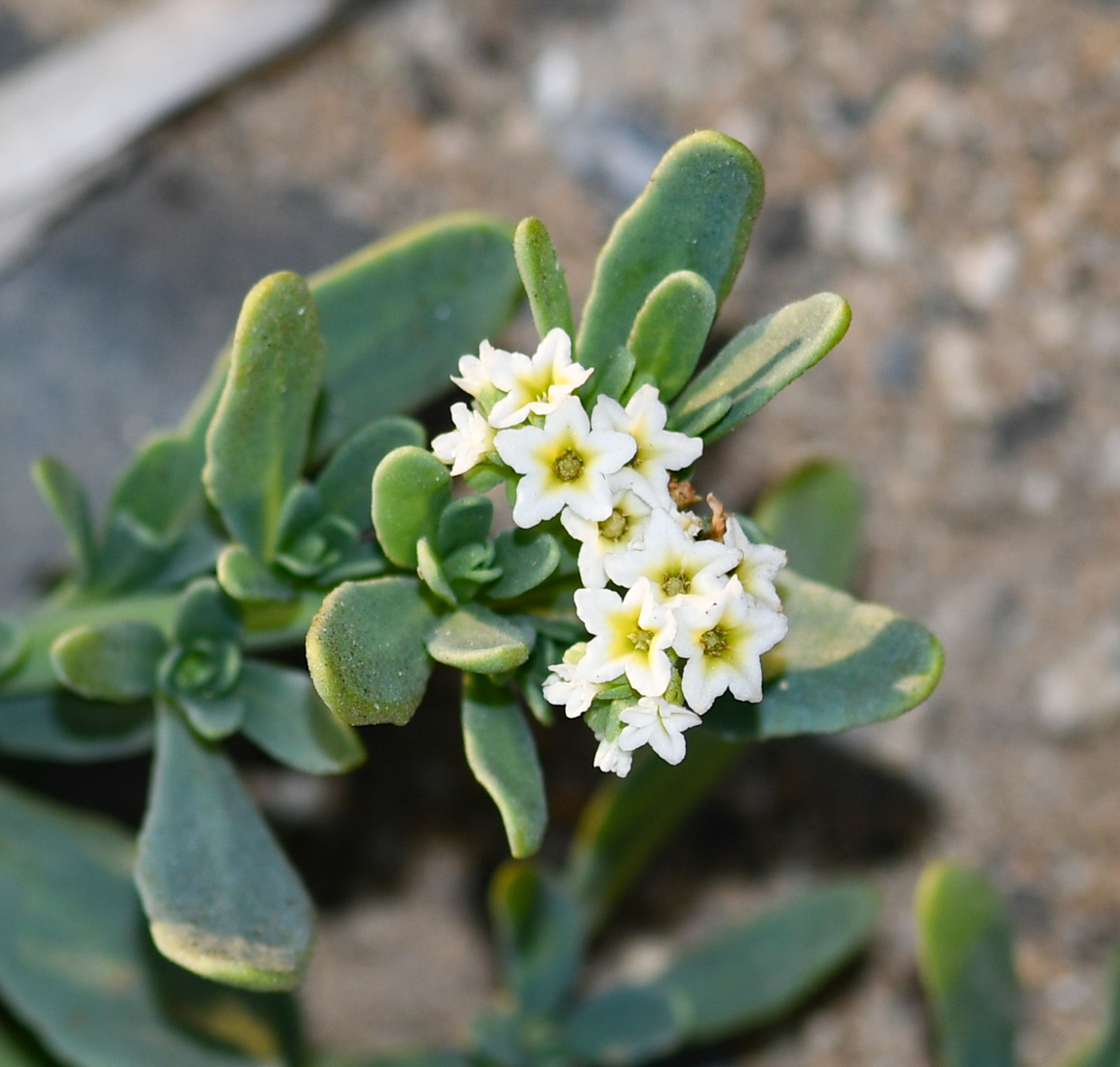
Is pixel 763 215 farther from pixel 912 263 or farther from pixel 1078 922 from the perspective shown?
pixel 1078 922

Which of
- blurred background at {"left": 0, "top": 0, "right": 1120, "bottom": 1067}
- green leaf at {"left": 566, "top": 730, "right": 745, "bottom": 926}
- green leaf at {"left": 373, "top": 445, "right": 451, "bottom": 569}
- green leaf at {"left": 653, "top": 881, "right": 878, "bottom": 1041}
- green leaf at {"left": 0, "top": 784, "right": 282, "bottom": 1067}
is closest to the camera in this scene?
green leaf at {"left": 373, "top": 445, "right": 451, "bottom": 569}

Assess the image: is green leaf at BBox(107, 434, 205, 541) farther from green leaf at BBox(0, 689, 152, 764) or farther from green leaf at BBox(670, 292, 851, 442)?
green leaf at BBox(670, 292, 851, 442)

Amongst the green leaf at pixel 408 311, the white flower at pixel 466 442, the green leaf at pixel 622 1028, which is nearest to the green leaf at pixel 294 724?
the green leaf at pixel 408 311

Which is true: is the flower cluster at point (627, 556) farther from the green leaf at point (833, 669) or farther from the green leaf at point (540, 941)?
the green leaf at point (540, 941)

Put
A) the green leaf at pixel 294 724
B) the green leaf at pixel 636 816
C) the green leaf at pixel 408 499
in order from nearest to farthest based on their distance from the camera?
the green leaf at pixel 408 499 → the green leaf at pixel 294 724 → the green leaf at pixel 636 816

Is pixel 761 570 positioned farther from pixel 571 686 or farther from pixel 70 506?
pixel 70 506

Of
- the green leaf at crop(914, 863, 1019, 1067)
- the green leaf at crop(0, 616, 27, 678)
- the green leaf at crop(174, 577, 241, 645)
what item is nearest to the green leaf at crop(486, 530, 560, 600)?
the green leaf at crop(174, 577, 241, 645)

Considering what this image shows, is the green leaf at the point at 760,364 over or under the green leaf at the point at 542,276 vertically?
A: under
